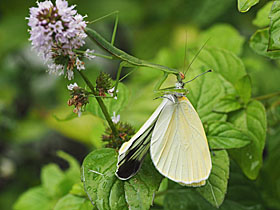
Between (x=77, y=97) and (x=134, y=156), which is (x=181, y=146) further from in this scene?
(x=77, y=97)

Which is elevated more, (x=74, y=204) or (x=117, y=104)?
(x=117, y=104)

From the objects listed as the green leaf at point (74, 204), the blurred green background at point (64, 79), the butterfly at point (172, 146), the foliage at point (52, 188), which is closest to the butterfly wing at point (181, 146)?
the butterfly at point (172, 146)

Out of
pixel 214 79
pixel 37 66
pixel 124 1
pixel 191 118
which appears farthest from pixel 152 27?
pixel 191 118

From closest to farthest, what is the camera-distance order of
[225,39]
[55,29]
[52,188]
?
1. [55,29]
2. [52,188]
3. [225,39]

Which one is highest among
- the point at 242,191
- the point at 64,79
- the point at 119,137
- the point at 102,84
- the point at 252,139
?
the point at 64,79

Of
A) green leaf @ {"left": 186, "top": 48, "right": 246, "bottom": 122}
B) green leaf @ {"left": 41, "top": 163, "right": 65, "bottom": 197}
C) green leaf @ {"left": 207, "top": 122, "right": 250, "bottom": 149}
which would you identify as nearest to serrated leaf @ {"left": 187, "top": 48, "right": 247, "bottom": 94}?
green leaf @ {"left": 186, "top": 48, "right": 246, "bottom": 122}

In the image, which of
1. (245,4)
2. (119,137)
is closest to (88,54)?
(119,137)
